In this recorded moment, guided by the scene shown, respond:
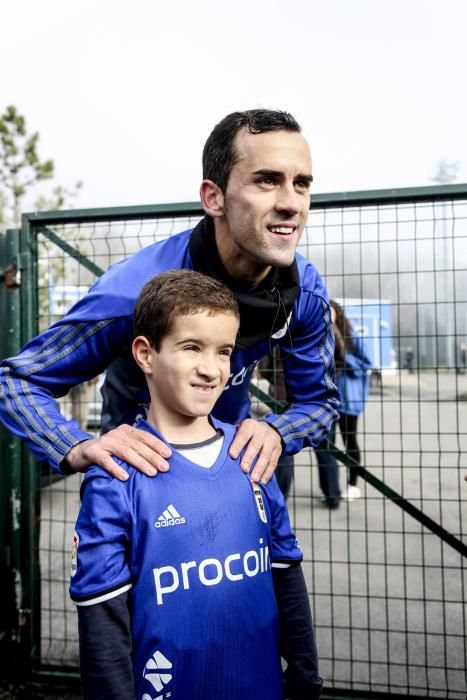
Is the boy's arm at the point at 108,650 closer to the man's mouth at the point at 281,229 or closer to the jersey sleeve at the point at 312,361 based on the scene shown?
the jersey sleeve at the point at 312,361

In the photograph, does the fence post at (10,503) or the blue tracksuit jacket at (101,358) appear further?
the fence post at (10,503)

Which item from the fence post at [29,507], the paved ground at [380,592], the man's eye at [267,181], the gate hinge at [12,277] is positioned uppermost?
the man's eye at [267,181]

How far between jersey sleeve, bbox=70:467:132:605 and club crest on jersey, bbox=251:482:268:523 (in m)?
0.37

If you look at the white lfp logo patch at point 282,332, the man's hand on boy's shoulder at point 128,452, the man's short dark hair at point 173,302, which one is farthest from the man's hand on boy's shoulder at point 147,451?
the white lfp logo patch at point 282,332

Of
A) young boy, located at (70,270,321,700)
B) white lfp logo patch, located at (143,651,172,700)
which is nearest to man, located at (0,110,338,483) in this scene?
young boy, located at (70,270,321,700)

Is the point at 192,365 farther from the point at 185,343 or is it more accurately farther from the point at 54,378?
the point at 54,378

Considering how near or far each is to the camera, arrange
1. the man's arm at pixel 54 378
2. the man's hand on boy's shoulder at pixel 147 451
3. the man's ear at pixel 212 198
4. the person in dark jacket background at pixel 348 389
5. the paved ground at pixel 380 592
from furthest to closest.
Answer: the person in dark jacket background at pixel 348 389
the paved ground at pixel 380 592
the man's ear at pixel 212 198
the man's arm at pixel 54 378
the man's hand on boy's shoulder at pixel 147 451

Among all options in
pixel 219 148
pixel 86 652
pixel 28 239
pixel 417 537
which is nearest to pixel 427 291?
pixel 219 148

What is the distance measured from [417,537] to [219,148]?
4559mm

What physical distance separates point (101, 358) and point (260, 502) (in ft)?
2.36

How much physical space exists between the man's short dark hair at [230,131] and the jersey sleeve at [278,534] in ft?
3.29

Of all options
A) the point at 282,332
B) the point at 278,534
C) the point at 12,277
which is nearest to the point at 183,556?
the point at 278,534

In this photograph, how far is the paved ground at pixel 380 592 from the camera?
3.00 metres

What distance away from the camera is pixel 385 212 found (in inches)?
114
